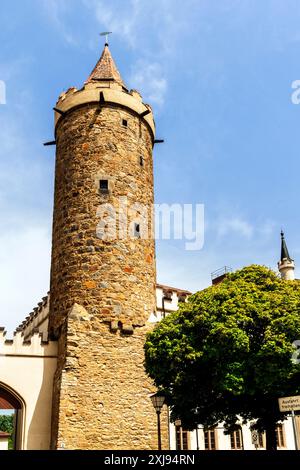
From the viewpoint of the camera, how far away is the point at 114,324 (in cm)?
1834

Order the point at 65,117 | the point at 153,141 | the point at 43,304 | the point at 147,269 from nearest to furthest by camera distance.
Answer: the point at 147,269 < the point at 65,117 < the point at 153,141 < the point at 43,304

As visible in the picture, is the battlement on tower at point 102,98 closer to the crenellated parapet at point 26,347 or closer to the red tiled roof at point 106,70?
the red tiled roof at point 106,70

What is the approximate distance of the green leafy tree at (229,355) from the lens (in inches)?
597

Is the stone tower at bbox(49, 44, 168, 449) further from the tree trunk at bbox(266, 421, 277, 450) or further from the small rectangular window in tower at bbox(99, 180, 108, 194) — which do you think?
the tree trunk at bbox(266, 421, 277, 450)

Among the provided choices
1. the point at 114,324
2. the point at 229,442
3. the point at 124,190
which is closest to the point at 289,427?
the point at 229,442

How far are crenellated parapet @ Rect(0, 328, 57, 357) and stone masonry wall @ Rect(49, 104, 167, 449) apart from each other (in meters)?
0.66

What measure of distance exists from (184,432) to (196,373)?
8809 mm

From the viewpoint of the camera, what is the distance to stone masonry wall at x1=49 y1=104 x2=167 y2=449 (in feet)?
55.7

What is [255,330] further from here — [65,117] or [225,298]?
[65,117]

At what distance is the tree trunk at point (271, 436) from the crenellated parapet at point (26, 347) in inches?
330

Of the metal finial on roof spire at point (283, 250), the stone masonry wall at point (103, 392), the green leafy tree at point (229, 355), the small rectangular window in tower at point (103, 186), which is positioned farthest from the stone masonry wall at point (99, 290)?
the metal finial on roof spire at point (283, 250)

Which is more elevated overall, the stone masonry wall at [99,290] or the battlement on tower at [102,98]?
the battlement on tower at [102,98]

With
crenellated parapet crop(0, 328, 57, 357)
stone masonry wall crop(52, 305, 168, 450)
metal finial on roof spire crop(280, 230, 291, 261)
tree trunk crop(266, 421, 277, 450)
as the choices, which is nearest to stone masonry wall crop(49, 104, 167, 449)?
stone masonry wall crop(52, 305, 168, 450)

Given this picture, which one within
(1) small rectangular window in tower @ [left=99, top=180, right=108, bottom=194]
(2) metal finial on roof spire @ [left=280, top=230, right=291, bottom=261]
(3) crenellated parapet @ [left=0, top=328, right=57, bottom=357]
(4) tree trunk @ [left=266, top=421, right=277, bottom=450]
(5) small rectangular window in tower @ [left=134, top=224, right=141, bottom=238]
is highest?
(2) metal finial on roof spire @ [left=280, top=230, right=291, bottom=261]
